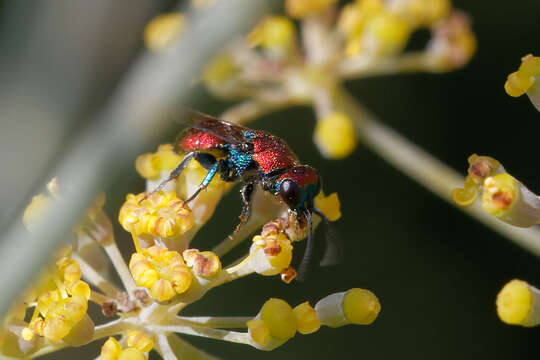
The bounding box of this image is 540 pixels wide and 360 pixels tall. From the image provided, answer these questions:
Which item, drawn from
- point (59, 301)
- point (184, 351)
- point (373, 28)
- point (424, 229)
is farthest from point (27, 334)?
point (424, 229)

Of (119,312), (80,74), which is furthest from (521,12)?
(80,74)

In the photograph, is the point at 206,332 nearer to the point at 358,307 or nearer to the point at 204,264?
the point at 204,264

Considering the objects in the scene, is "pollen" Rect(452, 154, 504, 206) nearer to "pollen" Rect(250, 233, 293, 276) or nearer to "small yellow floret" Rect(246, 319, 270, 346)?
"pollen" Rect(250, 233, 293, 276)

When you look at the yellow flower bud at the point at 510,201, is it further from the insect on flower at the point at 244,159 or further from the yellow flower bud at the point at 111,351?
the yellow flower bud at the point at 111,351

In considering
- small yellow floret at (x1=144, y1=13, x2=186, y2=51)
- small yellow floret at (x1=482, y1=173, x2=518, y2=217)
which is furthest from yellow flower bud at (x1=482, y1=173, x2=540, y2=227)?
small yellow floret at (x1=144, y1=13, x2=186, y2=51)

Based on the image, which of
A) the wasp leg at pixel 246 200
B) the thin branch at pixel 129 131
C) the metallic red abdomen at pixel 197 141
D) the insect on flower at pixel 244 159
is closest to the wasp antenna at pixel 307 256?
the insect on flower at pixel 244 159

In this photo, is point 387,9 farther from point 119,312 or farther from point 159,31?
point 119,312
